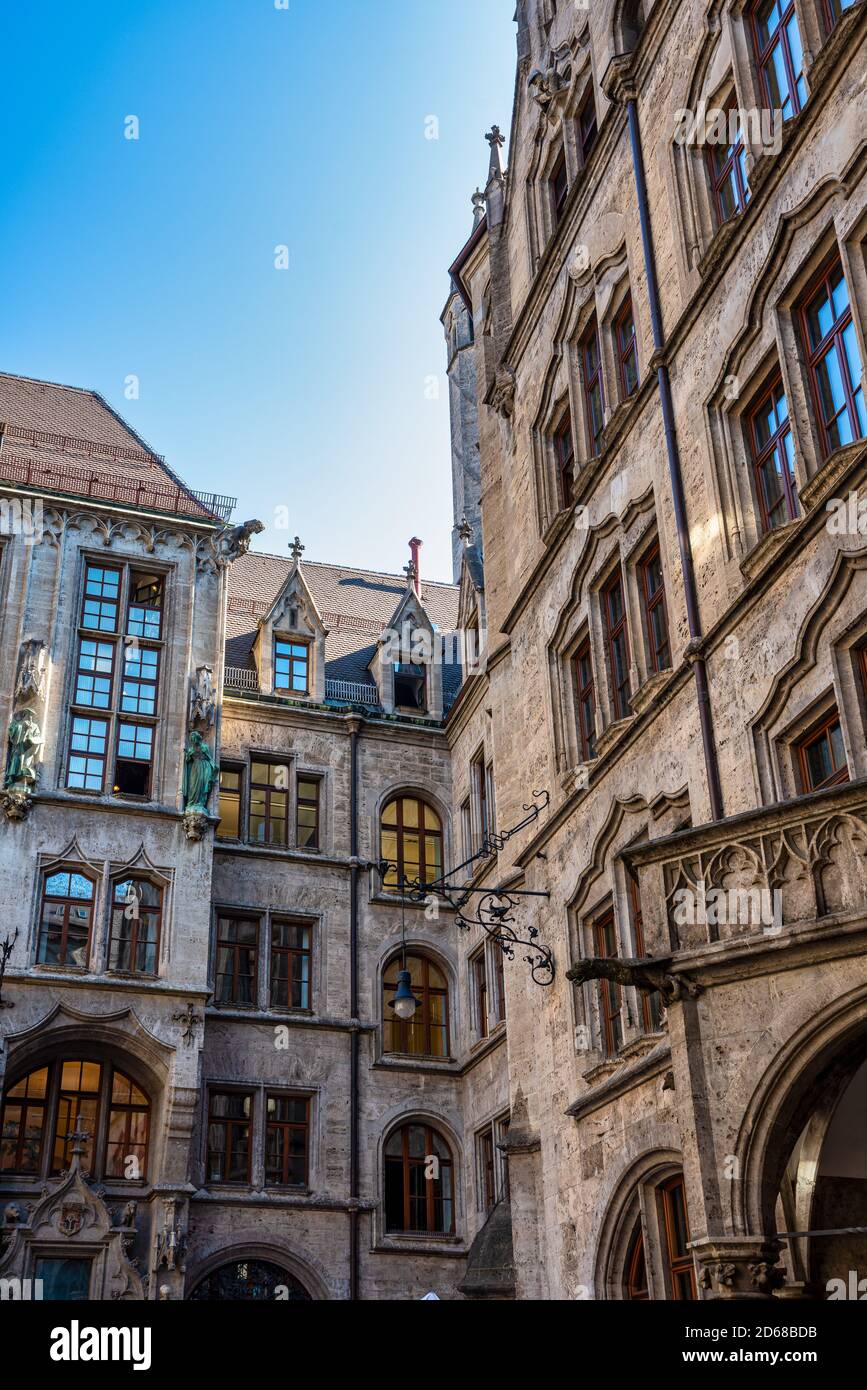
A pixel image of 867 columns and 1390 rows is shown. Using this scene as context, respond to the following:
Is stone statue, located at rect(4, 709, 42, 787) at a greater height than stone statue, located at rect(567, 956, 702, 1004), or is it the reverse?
stone statue, located at rect(4, 709, 42, 787)

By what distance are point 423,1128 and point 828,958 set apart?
20627 millimetres

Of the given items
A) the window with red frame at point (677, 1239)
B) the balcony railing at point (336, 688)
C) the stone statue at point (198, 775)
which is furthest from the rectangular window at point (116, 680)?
the window with red frame at point (677, 1239)

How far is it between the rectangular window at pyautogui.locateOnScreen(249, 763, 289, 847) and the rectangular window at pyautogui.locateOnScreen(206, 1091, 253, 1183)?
5.30 meters

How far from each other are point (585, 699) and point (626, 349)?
4.90 meters

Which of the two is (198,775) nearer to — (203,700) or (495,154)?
(203,700)

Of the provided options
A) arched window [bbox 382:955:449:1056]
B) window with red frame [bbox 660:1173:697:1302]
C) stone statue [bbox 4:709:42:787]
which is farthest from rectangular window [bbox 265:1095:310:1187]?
window with red frame [bbox 660:1173:697:1302]

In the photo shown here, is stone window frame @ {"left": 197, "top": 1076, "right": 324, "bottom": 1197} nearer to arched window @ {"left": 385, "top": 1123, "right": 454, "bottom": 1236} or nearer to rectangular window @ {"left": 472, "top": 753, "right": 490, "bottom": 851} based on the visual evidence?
arched window @ {"left": 385, "top": 1123, "right": 454, "bottom": 1236}

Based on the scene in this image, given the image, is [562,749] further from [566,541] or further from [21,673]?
[21,673]

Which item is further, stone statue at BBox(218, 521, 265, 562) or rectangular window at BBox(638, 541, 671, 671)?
stone statue at BBox(218, 521, 265, 562)

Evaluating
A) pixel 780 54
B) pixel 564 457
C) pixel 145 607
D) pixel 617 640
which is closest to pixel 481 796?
pixel 145 607

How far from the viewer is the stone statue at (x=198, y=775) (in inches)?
1165

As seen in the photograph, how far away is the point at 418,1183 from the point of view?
97.6ft

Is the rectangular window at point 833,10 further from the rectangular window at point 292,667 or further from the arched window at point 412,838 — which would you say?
the rectangular window at point 292,667

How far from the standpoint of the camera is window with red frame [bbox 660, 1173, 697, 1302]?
53.7 ft
